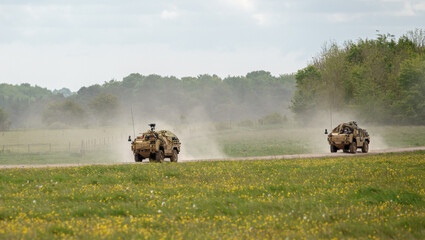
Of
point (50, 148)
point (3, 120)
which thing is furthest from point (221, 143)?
point (3, 120)

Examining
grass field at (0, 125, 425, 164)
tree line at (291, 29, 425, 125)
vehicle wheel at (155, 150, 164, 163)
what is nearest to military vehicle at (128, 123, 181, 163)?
vehicle wheel at (155, 150, 164, 163)

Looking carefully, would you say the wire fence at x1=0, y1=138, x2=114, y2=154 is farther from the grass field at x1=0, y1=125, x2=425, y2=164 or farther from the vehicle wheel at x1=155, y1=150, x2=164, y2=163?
the vehicle wheel at x1=155, y1=150, x2=164, y2=163

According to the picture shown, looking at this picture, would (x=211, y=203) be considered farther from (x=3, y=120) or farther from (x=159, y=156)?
(x=3, y=120)

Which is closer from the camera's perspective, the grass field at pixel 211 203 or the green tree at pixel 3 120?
the grass field at pixel 211 203

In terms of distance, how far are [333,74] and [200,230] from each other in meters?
108

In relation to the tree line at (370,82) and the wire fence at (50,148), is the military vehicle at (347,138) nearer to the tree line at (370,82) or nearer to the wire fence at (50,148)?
the wire fence at (50,148)

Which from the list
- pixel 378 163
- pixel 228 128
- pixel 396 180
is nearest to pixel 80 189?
pixel 396 180

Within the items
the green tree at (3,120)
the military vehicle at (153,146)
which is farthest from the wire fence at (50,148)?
the green tree at (3,120)

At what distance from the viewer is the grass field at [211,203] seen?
16625 millimetres

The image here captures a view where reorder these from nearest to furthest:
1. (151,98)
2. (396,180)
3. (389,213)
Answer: (389,213) < (396,180) < (151,98)

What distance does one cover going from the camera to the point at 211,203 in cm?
2053

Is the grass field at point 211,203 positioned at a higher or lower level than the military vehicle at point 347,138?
lower

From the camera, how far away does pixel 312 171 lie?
29.6 metres

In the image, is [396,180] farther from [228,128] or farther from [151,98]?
[151,98]
